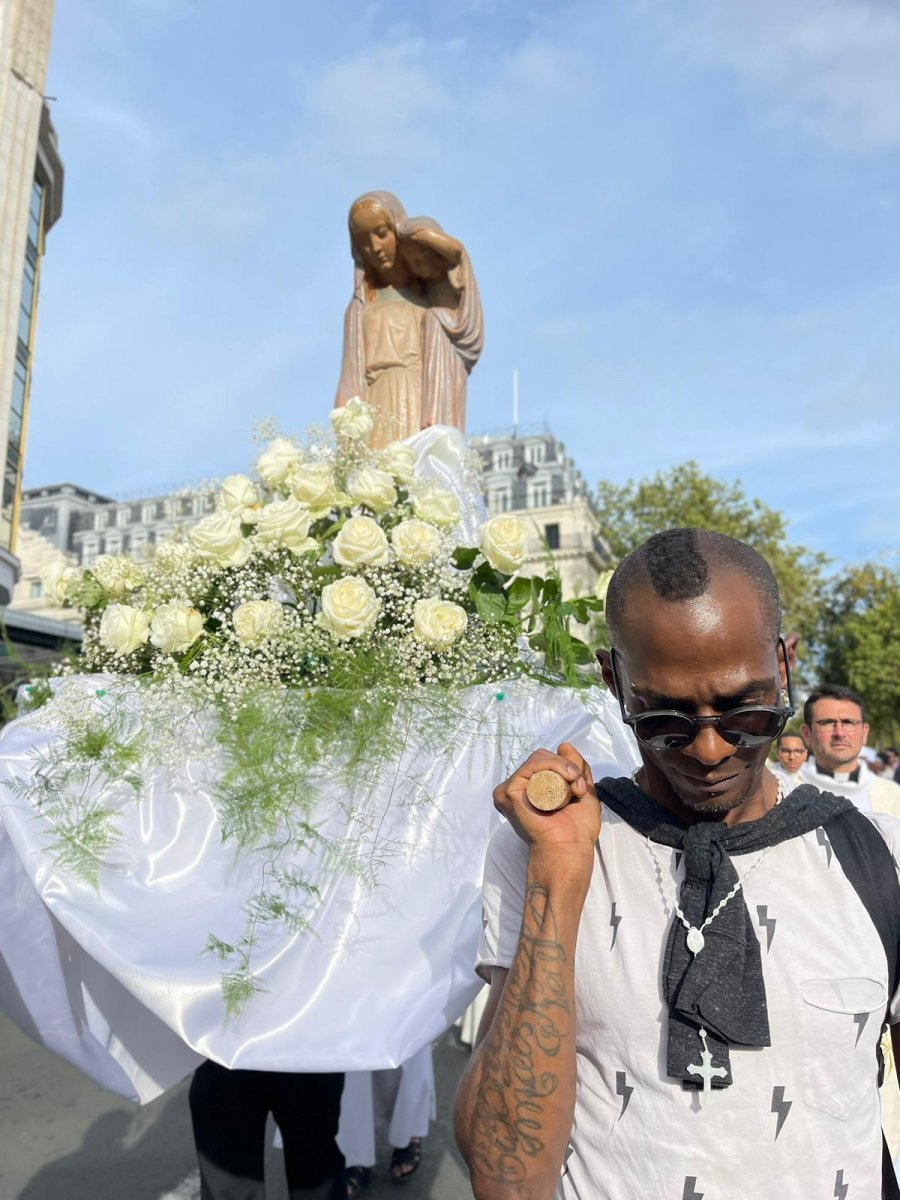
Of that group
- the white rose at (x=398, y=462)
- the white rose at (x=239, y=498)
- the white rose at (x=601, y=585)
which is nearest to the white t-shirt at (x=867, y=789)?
the white rose at (x=601, y=585)

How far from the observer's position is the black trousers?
2420 mm

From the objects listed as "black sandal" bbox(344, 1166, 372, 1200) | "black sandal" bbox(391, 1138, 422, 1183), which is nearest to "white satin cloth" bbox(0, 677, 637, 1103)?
"black sandal" bbox(344, 1166, 372, 1200)

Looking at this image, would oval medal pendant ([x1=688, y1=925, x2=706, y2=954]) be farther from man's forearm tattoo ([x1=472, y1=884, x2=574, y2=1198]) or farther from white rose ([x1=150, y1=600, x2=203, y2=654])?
white rose ([x1=150, y1=600, x2=203, y2=654])

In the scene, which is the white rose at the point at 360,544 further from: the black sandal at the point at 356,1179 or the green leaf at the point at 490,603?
the black sandal at the point at 356,1179

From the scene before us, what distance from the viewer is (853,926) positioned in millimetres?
A: 1346

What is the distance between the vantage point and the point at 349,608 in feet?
7.16

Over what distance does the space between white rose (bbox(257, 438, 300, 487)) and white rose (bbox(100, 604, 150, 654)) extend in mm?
497

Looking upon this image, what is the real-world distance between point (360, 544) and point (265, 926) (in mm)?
863

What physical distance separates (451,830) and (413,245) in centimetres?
290

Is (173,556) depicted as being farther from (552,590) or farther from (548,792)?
(548,792)

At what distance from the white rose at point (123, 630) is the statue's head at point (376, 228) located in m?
2.38

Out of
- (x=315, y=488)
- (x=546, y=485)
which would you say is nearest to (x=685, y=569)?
(x=315, y=488)

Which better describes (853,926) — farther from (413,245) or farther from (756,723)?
(413,245)

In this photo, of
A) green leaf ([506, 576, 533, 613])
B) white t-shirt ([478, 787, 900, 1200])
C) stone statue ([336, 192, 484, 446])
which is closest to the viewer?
white t-shirt ([478, 787, 900, 1200])
